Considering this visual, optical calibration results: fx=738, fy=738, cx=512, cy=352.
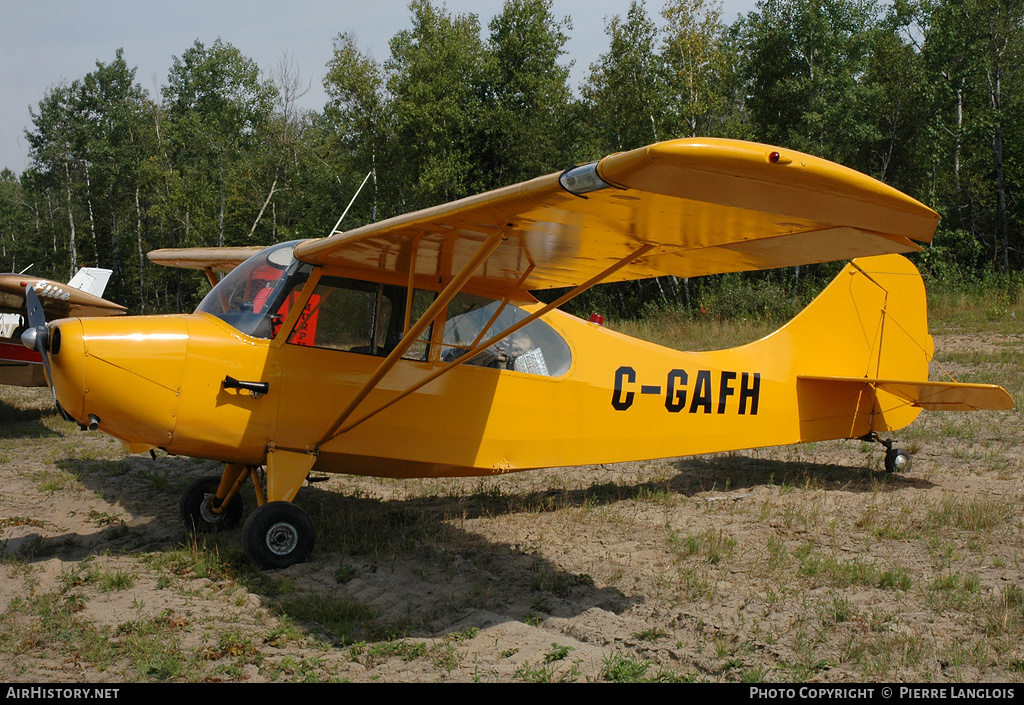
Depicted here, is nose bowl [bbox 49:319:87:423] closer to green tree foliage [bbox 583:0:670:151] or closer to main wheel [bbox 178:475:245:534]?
main wheel [bbox 178:475:245:534]

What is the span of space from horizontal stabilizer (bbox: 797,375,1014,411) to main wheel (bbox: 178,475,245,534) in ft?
19.0

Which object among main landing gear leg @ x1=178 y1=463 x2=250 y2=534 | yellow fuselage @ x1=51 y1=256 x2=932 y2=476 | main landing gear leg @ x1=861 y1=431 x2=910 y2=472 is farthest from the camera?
main landing gear leg @ x1=861 y1=431 x2=910 y2=472

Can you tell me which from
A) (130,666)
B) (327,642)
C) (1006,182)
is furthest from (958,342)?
(130,666)

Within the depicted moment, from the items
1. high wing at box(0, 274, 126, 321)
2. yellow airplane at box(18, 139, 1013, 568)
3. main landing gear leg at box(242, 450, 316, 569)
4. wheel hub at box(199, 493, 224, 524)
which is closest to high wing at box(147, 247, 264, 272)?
yellow airplane at box(18, 139, 1013, 568)

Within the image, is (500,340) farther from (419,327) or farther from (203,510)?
(203,510)

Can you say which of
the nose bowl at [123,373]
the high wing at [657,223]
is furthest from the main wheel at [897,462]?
the nose bowl at [123,373]

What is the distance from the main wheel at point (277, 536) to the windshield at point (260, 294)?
1314 mm

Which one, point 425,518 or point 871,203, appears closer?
point 871,203

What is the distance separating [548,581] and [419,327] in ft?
6.59

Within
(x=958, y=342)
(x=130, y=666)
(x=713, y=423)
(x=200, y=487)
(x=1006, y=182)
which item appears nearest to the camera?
(x=130, y=666)

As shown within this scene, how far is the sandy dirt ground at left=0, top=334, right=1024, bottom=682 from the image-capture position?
3926 millimetres
